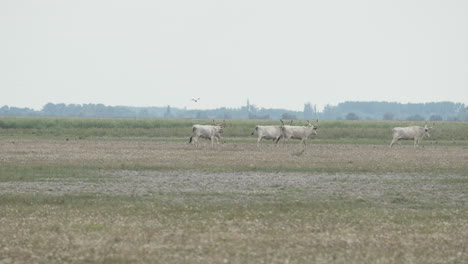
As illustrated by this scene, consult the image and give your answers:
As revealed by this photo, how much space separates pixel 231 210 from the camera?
20703 mm

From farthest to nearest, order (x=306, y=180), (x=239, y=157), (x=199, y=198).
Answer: (x=239, y=157)
(x=306, y=180)
(x=199, y=198)

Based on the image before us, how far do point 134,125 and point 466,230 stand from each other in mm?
86602

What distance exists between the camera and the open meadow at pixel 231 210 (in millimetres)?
14656

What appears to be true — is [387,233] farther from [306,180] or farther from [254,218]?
[306,180]

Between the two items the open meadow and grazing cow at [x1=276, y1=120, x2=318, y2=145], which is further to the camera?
grazing cow at [x1=276, y1=120, x2=318, y2=145]

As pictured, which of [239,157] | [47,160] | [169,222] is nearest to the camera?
[169,222]

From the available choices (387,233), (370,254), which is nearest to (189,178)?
(387,233)

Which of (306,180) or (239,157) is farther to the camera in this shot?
(239,157)

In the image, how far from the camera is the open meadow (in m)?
14.7

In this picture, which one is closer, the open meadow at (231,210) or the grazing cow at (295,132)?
the open meadow at (231,210)

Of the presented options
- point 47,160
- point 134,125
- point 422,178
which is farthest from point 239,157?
point 134,125

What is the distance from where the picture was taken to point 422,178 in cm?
3234

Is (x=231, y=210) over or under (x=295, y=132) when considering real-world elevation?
under

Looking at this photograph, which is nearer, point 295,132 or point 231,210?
point 231,210
